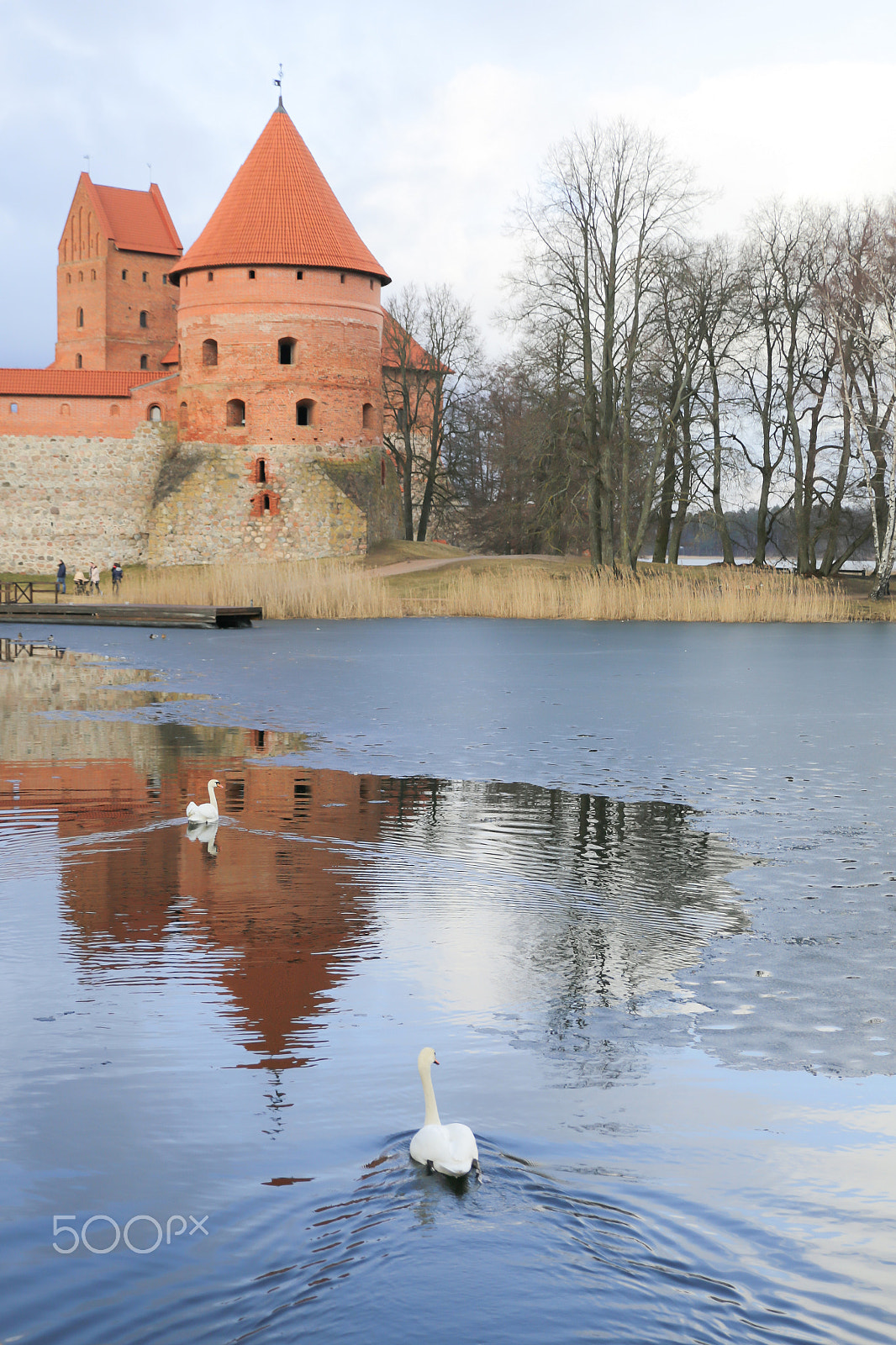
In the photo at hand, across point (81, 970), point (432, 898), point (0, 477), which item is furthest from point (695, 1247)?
point (0, 477)

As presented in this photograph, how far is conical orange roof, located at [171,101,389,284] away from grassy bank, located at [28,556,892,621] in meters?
13.8

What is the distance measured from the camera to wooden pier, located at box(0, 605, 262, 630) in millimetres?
24570

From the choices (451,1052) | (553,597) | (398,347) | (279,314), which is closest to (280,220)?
(279,314)

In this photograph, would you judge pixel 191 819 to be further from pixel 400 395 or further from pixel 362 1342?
pixel 400 395

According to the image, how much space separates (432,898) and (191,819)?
164 centimetres

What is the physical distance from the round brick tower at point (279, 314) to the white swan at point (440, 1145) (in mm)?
40405

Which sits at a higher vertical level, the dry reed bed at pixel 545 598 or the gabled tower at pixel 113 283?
the gabled tower at pixel 113 283

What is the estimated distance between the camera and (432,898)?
5.38 m

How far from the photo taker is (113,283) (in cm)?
5369

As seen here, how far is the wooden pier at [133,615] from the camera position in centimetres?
2457

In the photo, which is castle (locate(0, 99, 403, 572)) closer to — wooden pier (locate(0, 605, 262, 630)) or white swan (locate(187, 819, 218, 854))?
wooden pier (locate(0, 605, 262, 630))

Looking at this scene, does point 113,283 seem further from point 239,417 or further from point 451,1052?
point 451,1052

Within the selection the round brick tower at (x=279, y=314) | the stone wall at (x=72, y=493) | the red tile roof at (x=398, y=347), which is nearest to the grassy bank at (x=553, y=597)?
the round brick tower at (x=279, y=314)

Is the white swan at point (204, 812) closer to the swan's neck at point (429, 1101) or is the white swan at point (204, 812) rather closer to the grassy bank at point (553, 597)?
the swan's neck at point (429, 1101)
